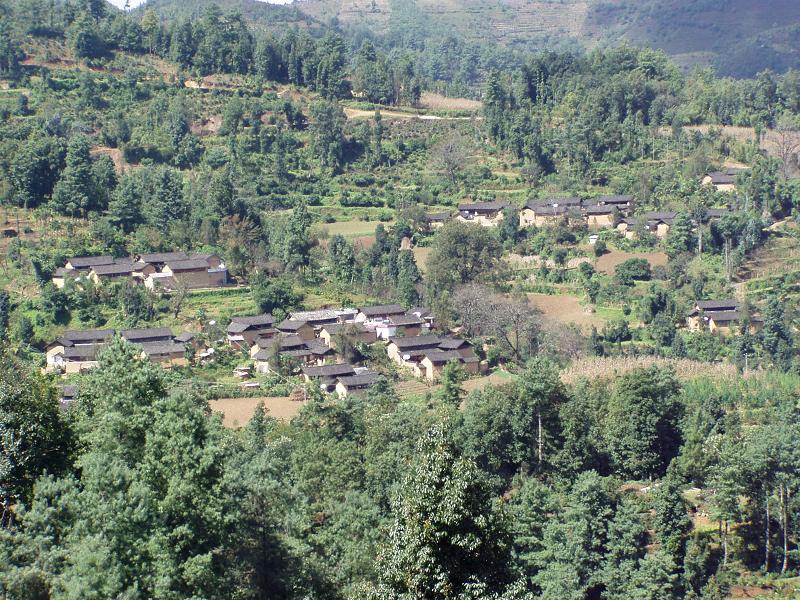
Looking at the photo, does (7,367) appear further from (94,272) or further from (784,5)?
(784,5)

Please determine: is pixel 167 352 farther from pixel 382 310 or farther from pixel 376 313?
pixel 382 310

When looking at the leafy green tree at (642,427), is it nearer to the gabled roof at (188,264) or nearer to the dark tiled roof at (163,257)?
the gabled roof at (188,264)

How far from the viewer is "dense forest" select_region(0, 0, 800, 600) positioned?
46.9 ft

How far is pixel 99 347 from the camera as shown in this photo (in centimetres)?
3145

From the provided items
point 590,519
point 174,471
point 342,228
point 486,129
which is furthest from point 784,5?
point 174,471

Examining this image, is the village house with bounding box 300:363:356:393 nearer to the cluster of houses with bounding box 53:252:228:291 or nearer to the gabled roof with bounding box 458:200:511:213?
the cluster of houses with bounding box 53:252:228:291

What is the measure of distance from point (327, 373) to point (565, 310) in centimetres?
973

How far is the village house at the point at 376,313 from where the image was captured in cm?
3578

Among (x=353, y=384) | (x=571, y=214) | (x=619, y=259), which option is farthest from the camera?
(x=571, y=214)

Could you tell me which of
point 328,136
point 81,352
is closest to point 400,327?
point 81,352

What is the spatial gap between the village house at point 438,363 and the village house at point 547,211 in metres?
11.9

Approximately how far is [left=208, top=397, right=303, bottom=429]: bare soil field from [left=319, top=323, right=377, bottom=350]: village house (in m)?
3.76

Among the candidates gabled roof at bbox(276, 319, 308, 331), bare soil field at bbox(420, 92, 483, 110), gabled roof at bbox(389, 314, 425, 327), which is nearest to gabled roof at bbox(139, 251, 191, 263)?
gabled roof at bbox(276, 319, 308, 331)

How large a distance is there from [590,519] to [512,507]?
5.00 feet
